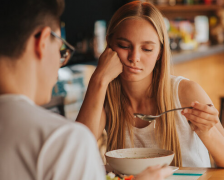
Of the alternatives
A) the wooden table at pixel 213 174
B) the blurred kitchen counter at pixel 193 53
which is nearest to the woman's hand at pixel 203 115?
the wooden table at pixel 213 174

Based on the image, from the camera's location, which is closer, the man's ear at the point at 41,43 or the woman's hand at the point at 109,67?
the man's ear at the point at 41,43

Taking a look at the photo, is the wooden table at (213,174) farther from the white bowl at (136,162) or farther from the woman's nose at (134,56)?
the woman's nose at (134,56)

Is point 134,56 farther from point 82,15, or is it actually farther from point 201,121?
point 82,15

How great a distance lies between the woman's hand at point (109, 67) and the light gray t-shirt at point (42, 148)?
869 mm

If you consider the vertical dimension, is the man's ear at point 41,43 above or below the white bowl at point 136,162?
above

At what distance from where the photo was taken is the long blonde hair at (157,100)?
1.58 meters

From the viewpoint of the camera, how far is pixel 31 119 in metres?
0.67

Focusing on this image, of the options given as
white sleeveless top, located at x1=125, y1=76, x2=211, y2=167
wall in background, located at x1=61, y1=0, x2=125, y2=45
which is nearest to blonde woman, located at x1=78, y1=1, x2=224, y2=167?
white sleeveless top, located at x1=125, y1=76, x2=211, y2=167

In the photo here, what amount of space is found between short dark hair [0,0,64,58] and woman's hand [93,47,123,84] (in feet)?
2.64

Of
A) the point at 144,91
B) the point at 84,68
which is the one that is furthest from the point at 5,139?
the point at 84,68

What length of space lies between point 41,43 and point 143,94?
104 cm

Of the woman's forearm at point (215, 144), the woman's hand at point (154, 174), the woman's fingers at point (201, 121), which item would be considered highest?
the woman's hand at point (154, 174)

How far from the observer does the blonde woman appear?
5.00 feet

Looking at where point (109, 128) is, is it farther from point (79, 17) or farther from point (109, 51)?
point (79, 17)
